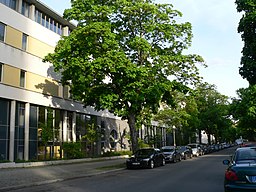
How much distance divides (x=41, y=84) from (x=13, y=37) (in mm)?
5387

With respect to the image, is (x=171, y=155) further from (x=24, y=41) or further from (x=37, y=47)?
(x=24, y=41)

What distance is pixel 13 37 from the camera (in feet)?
93.8

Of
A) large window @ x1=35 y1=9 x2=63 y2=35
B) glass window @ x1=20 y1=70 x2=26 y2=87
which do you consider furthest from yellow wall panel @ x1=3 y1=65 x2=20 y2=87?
large window @ x1=35 y1=9 x2=63 y2=35

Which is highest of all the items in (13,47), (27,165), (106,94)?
(13,47)

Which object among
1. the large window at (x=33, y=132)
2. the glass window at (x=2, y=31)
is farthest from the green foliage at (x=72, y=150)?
the glass window at (x=2, y=31)

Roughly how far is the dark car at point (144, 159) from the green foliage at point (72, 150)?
966 centimetres

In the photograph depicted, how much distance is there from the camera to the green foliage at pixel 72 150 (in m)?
32.8

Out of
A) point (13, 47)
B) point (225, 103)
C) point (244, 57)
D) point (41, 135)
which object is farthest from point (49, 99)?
point (225, 103)

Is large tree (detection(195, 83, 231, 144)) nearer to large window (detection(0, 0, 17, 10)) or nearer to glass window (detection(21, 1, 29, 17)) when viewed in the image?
glass window (detection(21, 1, 29, 17))

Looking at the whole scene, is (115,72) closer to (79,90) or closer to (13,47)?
(79,90)

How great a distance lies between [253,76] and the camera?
30.6 metres

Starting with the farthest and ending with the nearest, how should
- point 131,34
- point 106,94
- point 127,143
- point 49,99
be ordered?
point 127,143 → point 49,99 → point 131,34 → point 106,94

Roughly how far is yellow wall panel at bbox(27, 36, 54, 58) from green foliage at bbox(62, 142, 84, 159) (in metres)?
8.77

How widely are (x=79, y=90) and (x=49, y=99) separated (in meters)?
8.39
